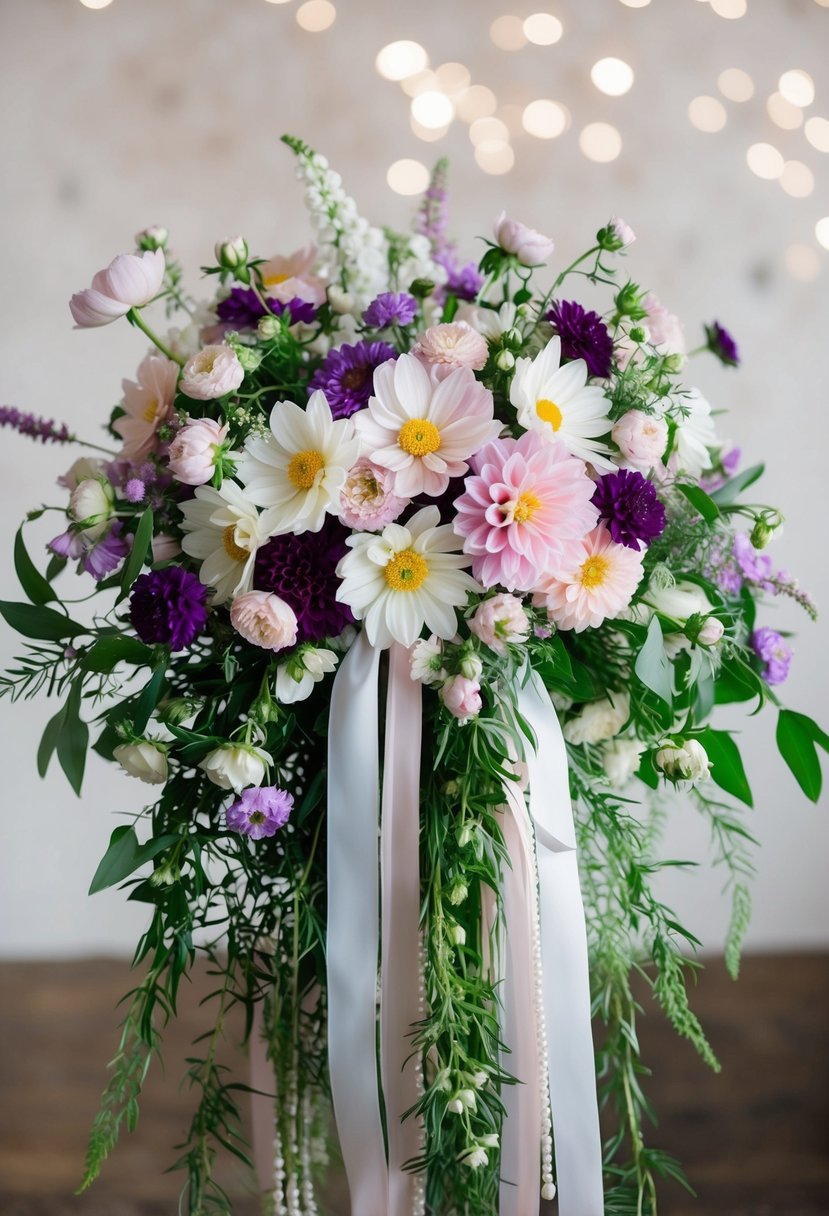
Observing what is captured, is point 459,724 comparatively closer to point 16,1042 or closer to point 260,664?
point 260,664

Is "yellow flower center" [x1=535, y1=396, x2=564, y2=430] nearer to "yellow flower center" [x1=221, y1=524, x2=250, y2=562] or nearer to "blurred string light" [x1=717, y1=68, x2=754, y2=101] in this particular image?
"yellow flower center" [x1=221, y1=524, x2=250, y2=562]

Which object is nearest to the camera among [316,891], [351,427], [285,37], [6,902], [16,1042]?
[351,427]

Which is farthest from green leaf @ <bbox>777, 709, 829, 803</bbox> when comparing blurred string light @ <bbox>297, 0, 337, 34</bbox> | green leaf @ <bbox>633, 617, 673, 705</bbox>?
blurred string light @ <bbox>297, 0, 337, 34</bbox>

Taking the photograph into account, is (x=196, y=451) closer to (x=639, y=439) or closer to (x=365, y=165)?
(x=639, y=439)

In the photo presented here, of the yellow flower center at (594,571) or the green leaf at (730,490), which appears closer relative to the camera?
the yellow flower center at (594,571)

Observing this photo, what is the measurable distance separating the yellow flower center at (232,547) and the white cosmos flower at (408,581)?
2.8 inches

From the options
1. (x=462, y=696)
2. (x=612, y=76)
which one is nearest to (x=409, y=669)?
(x=462, y=696)

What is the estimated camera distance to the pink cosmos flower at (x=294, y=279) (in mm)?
795

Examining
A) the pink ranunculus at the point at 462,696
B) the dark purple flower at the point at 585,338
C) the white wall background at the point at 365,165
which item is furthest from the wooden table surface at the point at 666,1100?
the dark purple flower at the point at 585,338

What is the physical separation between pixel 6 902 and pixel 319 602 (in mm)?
1417

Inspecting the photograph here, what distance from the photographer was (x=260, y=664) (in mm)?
706

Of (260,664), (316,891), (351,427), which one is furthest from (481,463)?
(316,891)

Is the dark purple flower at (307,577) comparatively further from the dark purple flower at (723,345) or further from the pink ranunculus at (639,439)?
the dark purple flower at (723,345)

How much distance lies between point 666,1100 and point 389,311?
3.42 ft
